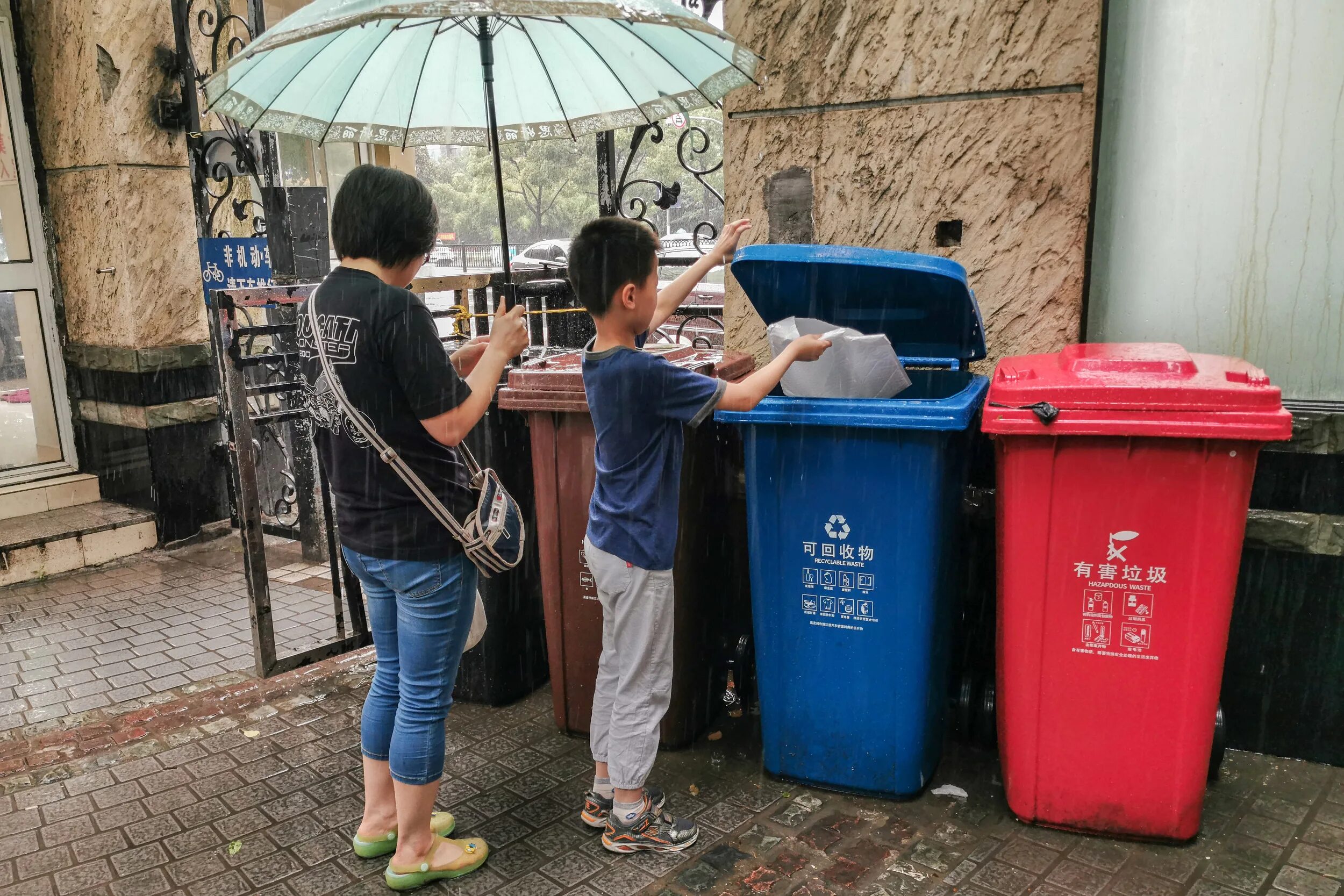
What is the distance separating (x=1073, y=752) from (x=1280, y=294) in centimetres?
183

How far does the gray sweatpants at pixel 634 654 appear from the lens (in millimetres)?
2854

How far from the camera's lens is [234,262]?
18.0 ft

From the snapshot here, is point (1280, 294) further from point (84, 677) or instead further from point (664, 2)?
point (84, 677)

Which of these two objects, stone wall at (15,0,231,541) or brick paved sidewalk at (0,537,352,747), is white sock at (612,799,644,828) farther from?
stone wall at (15,0,231,541)

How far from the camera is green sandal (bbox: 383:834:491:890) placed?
9.17 ft

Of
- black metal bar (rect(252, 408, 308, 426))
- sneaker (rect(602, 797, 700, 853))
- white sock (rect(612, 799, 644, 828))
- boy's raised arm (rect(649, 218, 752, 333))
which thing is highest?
boy's raised arm (rect(649, 218, 752, 333))

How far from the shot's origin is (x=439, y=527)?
2.61 metres

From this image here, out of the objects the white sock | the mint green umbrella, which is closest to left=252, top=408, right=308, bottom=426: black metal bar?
the mint green umbrella

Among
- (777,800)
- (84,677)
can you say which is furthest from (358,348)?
(84,677)

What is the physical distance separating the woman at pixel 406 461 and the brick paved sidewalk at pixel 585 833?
0.40 meters

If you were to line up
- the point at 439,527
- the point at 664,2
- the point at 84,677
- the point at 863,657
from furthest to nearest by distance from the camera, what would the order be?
the point at 84,677 < the point at 863,657 < the point at 664,2 < the point at 439,527

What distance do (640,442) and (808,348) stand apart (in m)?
0.56

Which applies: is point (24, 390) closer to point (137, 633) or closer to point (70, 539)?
point (70, 539)

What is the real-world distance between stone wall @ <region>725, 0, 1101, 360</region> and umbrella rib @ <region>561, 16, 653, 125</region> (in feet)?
1.65
